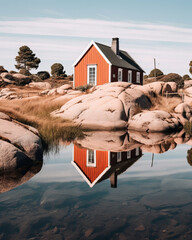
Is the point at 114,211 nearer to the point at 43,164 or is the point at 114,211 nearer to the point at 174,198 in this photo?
the point at 174,198

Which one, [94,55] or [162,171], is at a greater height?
[94,55]

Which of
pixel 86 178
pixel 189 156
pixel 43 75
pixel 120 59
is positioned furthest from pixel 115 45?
pixel 43 75

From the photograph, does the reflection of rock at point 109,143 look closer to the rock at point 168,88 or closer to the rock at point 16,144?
the rock at point 16,144

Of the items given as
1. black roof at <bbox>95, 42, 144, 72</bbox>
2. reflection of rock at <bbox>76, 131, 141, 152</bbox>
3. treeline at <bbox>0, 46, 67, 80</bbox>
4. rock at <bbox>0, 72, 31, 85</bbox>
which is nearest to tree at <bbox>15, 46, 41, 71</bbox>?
treeline at <bbox>0, 46, 67, 80</bbox>

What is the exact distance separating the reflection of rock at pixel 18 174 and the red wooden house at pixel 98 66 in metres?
23.0

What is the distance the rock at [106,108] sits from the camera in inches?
678

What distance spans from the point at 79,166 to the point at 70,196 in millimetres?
2731

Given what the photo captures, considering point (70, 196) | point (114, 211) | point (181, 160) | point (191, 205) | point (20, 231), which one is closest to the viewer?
point (20, 231)

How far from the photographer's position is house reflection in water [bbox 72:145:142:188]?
7266 mm

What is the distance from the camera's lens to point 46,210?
198 inches

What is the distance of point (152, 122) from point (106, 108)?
288 centimetres

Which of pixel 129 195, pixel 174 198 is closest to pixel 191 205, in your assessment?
pixel 174 198

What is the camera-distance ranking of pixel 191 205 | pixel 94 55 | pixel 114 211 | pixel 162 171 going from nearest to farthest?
pixel 114 211 < pixel 191 205 < pixel 162 171 < pixel 94 55

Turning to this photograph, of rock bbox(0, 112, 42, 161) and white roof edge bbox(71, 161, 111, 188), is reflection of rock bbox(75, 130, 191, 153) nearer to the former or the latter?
white roof edge bbox(71, 161, 111, 188)
